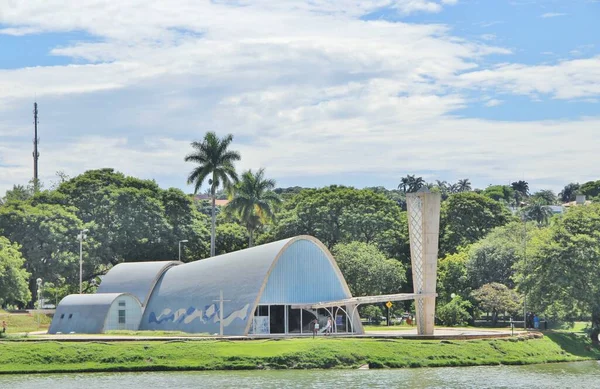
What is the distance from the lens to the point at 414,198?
65.8 metres

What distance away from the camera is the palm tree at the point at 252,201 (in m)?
102

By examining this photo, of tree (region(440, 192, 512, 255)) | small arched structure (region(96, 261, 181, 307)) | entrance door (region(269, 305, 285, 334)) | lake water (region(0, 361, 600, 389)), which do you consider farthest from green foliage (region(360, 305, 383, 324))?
lake water (region(0, 361, 600, 389))

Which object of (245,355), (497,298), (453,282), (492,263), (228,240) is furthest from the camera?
(228,240)

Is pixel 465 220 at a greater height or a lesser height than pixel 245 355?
greater

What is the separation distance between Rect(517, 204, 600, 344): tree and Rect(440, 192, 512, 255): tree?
119 feet

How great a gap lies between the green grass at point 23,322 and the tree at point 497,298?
3730 cm

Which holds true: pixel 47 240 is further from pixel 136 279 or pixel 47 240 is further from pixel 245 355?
pixel 245 355

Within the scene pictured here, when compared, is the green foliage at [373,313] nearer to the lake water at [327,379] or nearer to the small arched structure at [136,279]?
the small arched structure at [136,279]

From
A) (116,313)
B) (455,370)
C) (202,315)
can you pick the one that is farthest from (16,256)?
(455,370)

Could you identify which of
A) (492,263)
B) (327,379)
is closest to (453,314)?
(492,263)

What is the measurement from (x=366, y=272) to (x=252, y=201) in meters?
15.7

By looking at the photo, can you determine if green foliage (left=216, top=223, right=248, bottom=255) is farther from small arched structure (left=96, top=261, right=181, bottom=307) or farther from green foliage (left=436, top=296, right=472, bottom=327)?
green foliage (left=436, top=296, right=472, bottom=327)

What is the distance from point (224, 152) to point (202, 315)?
30.4m

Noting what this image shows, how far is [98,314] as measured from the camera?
7469cm
